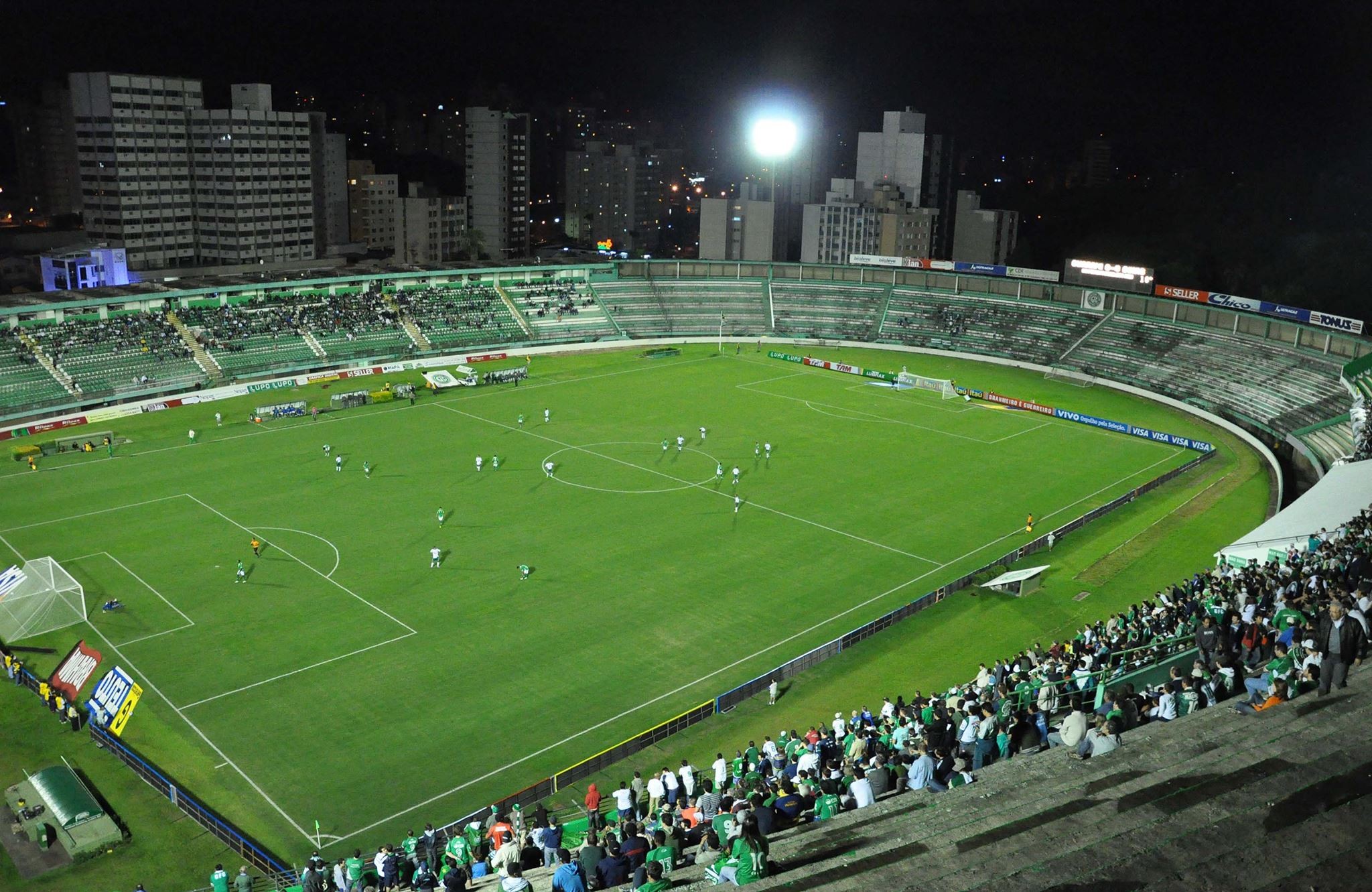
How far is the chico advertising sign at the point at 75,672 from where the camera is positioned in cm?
3119

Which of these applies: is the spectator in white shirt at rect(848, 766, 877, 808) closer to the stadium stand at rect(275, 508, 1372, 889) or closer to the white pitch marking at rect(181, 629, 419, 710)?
the stadium stand at rect(275, 508, 1372, 889)

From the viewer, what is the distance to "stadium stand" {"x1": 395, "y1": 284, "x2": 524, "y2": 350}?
272 ft

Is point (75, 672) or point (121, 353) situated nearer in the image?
point (75, 672)

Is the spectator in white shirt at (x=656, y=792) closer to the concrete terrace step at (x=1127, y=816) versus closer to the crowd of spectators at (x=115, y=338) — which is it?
the concrete terrace step at (x=1127, y=816)

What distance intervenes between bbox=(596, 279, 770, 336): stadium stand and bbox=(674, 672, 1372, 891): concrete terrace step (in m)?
75.1

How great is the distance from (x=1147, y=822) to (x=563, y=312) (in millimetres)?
78780

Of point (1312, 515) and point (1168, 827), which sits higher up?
point (1168, 827)

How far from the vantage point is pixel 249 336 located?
7462 cm

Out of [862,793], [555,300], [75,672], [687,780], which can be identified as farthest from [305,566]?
[555,300]

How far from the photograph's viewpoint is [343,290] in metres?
82.5

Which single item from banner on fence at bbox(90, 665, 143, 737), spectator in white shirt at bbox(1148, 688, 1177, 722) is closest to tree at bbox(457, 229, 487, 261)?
banner on fence at bbox(90, 665, 143, 737)

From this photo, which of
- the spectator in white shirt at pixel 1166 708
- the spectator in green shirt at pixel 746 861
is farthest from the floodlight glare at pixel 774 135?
the spectator in green shirt at pixel 746 861

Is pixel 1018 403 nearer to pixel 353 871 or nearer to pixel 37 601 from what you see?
pixel 37 601

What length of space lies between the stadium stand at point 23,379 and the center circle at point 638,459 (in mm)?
30603
